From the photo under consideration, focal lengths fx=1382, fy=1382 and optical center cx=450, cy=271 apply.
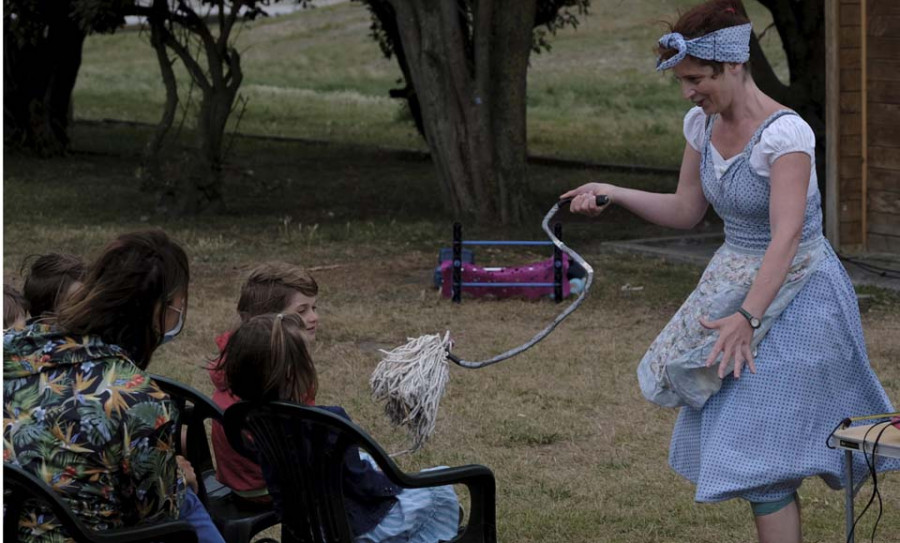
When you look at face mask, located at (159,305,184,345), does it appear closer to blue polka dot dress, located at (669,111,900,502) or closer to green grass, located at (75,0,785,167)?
blue polka dot dress, located at (669,111,900,502)

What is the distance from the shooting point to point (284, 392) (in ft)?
10.4

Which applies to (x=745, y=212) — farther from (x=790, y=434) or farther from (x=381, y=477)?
(x=381, y=477)

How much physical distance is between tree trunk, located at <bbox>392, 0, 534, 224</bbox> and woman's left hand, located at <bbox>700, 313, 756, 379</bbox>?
9.51 metres

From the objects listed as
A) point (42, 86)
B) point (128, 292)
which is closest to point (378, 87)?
point (42, 86)

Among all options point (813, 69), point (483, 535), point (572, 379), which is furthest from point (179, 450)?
point (813, 69)

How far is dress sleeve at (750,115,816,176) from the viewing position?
3.31 m

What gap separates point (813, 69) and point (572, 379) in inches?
287

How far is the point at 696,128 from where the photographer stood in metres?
3.65

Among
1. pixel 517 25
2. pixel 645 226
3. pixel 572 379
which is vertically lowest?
pixel 645 226


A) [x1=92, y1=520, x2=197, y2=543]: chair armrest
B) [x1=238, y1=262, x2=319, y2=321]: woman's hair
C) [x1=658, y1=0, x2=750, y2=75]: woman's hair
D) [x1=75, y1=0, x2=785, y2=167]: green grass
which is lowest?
[x1=75, y1=0, x2=785, y2=167]: green grass

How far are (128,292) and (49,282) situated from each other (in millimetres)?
1246

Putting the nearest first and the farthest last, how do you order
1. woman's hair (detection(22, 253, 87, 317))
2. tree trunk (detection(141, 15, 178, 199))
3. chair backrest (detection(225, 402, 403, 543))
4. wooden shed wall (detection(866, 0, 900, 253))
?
chair backrest (detection(225, 402, 403, 543)), woman's hair (detection(22, 253, 87, 317)), wooden shed wall (detection(866, 0, 900, 253)), tree trunk (detection(141, 15, 178, 199))

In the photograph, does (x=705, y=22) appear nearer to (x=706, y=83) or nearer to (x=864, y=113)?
(x=706, y=83)

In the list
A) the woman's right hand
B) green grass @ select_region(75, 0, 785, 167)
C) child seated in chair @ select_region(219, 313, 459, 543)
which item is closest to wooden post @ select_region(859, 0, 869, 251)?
green grass @ select_region(75, 0, 785, 167)
